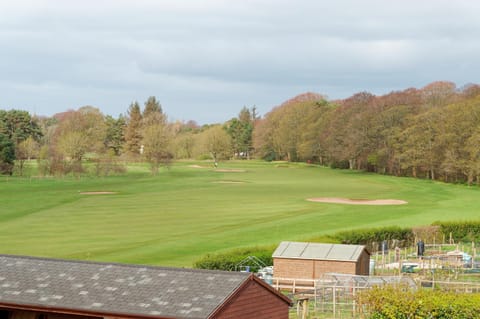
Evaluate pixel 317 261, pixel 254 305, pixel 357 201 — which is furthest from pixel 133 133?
pixel 254 305

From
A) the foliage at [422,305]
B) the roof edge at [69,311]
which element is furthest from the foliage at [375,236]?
the roof edge at [69,311]

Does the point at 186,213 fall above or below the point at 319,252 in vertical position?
below

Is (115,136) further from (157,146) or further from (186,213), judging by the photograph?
(186,213)

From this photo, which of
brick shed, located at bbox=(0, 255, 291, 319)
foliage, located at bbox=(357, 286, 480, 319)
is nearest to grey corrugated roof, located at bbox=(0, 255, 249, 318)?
brick shed, located at bbox=(0, 255, 291, 319)

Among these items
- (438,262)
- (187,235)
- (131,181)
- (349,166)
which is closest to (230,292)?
(438,262)

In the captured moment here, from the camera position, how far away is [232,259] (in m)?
38.6

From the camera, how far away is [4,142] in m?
107

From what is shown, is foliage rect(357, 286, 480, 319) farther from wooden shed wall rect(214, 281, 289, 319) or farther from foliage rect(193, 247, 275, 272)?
foliage rect(193, 247, 275, 272)

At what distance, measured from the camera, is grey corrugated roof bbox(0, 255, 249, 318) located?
1831cm

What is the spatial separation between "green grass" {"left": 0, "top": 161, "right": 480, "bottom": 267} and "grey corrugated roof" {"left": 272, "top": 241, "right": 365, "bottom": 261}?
244 inches

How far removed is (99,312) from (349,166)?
13052 cm

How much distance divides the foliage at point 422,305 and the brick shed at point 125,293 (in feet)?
19.3

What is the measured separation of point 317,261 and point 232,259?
438cm

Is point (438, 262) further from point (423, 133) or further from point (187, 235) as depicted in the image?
point (423, 133)
